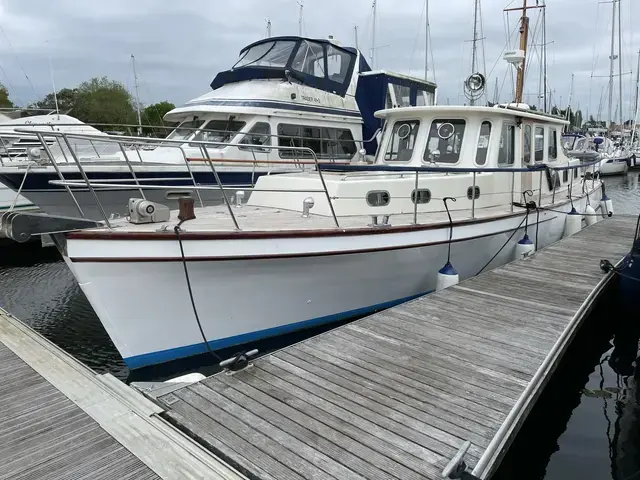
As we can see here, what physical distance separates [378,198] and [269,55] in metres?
7.26

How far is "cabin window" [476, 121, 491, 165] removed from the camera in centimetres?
730

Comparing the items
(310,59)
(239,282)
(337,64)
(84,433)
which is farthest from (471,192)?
(337,64)

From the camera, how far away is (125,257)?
14.3 feet

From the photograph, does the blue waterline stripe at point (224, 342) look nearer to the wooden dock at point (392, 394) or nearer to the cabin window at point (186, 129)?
the wooden dock at point (392, 394)

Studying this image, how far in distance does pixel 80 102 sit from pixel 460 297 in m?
45.0

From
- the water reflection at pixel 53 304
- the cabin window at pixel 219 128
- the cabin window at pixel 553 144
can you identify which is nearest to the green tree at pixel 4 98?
the water reflection at pixel 53 304

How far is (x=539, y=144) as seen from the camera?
861 centimetres

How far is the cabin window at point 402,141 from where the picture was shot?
25.3 feet

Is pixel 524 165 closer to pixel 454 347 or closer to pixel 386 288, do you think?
pixel 386 288

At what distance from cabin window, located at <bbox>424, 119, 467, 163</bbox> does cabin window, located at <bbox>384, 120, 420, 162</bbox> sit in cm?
28

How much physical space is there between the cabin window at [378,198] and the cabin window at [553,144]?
458 cm

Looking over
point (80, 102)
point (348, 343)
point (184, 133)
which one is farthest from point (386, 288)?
point (80, 102)

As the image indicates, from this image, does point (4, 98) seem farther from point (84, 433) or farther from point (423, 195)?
point (84, 433)

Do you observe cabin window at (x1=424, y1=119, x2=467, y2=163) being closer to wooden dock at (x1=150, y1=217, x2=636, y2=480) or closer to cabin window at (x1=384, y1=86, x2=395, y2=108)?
wooden dock at (x1=150, y1=217, x2=636, y2=480)
